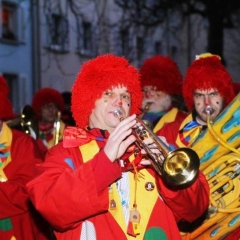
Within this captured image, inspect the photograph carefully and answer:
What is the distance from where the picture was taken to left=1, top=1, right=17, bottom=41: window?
65.0 ft

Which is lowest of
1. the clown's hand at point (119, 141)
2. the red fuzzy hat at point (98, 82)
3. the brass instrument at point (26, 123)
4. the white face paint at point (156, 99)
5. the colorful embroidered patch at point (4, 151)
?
the brass instrument at point (26, 123)

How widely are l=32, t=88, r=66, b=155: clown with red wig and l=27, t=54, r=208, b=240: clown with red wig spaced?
493cm

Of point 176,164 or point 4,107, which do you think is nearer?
point 176,164

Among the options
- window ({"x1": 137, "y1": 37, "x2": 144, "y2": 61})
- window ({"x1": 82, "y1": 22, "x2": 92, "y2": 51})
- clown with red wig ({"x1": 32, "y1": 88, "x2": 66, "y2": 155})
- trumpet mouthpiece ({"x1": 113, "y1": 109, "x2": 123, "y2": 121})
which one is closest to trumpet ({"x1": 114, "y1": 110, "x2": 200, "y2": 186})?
trumpet mouthpiece ({"x1": 113, "y1": 109, "x2": 123, "y2": 121})

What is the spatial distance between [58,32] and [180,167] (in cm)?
1857

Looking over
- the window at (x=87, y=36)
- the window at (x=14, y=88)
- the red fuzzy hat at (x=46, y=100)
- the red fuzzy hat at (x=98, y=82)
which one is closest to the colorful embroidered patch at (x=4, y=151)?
the red fuzzy hat at (x=98, y=82)

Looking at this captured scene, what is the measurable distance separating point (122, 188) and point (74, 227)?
349mm

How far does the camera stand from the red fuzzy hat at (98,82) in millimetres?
3914

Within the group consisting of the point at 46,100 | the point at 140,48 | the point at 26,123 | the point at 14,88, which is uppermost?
the point at 26,123

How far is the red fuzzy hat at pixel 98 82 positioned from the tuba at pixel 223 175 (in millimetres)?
699

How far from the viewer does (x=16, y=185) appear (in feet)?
16.4

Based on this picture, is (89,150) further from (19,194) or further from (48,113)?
(48,113)

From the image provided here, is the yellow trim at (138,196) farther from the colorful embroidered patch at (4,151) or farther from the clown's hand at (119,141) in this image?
the colorful embroidered patch at (4,151)

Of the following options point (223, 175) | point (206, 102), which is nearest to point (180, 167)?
point (223, 175)
